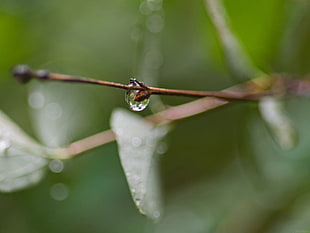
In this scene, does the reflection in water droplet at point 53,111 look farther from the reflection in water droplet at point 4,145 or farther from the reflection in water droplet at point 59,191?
the reflection in water droplet at point 4,145

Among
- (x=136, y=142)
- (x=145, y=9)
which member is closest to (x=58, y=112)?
(x=145, y=9)

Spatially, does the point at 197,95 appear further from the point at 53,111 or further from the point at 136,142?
the point at 53,111

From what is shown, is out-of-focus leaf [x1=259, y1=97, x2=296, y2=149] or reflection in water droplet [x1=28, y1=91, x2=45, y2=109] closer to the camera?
out-of-focus leaf [x1=259, y1=97, x2=296, y2=149]

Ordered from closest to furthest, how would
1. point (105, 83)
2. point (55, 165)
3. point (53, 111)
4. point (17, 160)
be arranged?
point (105, 83)
point (17, 160)
point (55, 165)
point (53, 111)

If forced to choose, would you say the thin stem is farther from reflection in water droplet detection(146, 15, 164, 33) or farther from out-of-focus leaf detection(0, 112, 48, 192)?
reflection in water droplet detection(146, 15, 164, 33)

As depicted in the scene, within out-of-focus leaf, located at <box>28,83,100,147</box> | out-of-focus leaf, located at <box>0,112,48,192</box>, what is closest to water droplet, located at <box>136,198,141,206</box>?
out-of-focus leaf, located at <box>0,112,48,192</box>

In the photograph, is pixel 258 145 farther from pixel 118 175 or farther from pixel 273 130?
pixel 118 175
